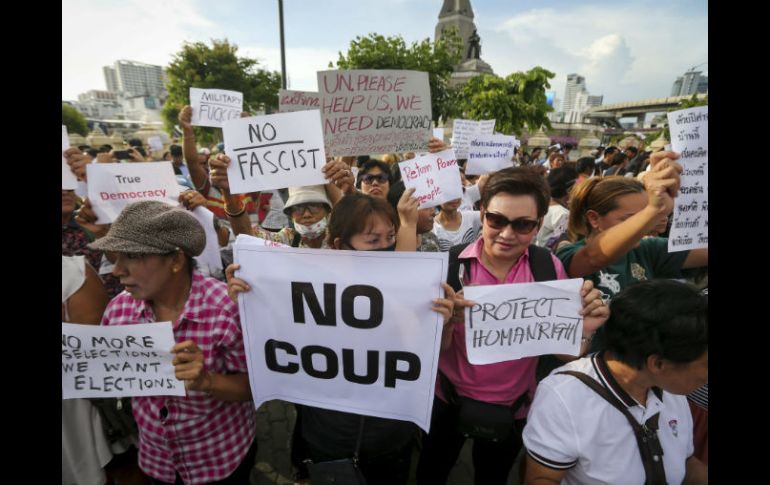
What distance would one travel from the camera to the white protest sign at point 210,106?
146 inches

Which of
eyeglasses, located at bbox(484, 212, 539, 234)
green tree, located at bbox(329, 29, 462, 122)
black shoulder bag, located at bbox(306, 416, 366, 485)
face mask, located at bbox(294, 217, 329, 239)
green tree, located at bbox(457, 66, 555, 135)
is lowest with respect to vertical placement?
black shoulder bag, located at bbox(306, 416, 366, 485)

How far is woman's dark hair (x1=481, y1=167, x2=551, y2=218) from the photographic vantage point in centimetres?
Result: 181

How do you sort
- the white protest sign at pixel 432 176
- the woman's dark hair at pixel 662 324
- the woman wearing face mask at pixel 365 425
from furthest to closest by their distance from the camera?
the white protest sign at pixel 432 176
the woman wearing face mask at pixel 365 425
the woman's dark hair at pixel 662 324

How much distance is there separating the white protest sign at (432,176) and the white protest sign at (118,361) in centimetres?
211

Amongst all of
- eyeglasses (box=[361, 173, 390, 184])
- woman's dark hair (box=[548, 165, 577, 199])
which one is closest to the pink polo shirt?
eyeglasses (box=[361, 173, 390, 184])

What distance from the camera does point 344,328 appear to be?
1.59 meters

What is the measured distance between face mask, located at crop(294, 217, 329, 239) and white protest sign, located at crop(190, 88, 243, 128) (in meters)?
1.75

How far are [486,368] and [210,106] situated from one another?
3737 mm

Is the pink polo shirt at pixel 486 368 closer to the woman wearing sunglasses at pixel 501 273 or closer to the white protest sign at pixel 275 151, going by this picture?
the woman wearing sunglasses at pixel 501 273

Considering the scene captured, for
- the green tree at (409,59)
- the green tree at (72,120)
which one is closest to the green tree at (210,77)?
the green tree at (409,59)

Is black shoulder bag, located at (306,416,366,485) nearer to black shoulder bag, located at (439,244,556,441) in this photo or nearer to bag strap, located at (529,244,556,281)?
black shoulder bag, located at (439,244,556,441)
